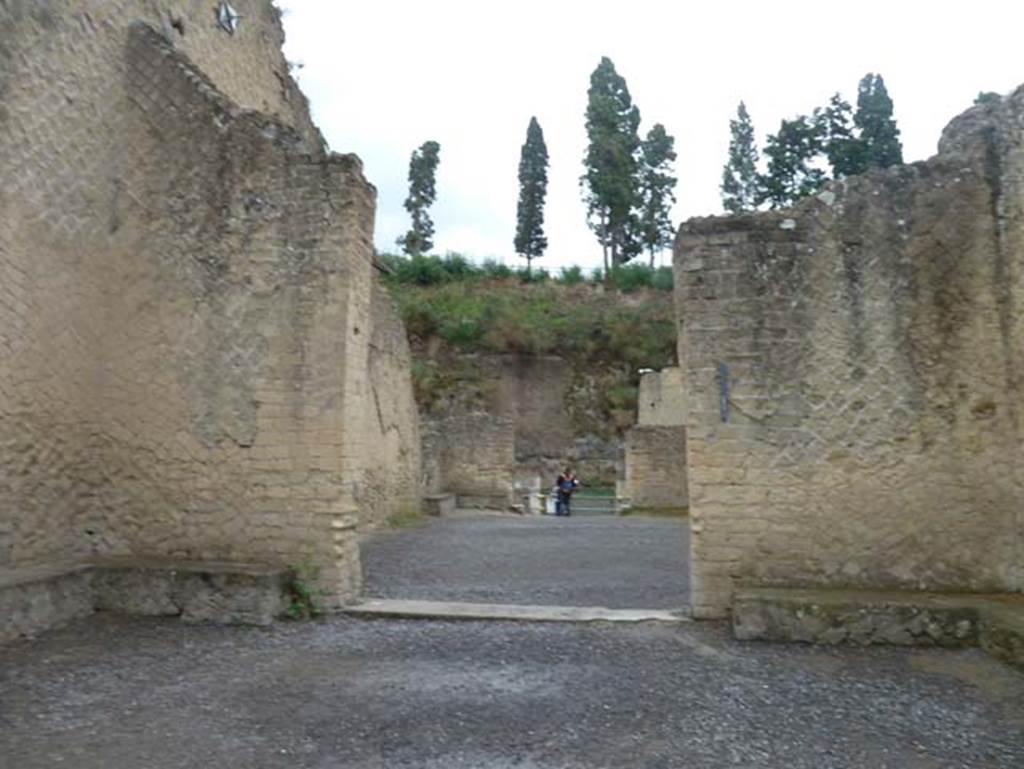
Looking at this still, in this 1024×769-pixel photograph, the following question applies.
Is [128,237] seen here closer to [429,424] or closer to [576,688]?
[576,688]

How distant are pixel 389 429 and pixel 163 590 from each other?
295 inches

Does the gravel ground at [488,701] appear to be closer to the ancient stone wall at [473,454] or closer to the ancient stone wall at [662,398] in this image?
the ancient stone wall at [473,454]

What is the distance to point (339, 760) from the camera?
11.3ft

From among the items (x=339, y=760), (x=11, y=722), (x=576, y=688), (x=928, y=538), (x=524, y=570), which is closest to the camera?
(x=339, y=760)

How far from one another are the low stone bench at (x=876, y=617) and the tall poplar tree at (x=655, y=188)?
37.5 meters

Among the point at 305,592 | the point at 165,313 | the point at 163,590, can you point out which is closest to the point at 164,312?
the point at 165,313

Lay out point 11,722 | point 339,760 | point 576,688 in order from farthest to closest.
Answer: point 576,688 < point 11,722 < point 339,760

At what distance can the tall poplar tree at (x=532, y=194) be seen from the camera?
41.8 metres

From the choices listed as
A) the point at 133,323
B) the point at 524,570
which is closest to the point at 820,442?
the point at 524,570

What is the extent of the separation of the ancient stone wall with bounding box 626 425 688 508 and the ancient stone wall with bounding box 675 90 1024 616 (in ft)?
36.7

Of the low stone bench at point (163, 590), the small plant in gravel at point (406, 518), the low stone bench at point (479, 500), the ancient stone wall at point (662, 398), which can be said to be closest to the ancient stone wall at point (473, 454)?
the low stone bench at point (479, 500)

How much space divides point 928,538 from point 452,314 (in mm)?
28700

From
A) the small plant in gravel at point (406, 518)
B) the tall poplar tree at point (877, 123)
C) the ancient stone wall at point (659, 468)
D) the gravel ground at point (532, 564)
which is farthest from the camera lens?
the tall poplar tree at point (877, 123)

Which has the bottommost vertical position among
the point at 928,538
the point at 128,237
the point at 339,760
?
the point at 339,760
